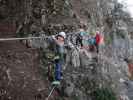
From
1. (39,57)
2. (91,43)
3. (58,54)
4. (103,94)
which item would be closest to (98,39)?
(91,43)

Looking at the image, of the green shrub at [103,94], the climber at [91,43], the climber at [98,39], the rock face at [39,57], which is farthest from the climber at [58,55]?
the climber at [91,43]

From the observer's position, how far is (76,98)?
296 inches

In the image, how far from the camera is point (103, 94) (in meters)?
8.05

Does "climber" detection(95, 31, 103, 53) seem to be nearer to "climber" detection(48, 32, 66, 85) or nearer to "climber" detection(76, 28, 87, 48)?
"climber" detection(76, 28, 87, 48)

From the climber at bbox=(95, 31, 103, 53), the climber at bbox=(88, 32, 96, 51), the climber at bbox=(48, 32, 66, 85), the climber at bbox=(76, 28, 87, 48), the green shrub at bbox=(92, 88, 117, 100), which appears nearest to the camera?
the climber at bbox=(48, 32, 66, 85)

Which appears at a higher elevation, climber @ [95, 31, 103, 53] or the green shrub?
climber @ [95, 31, 103, 53]

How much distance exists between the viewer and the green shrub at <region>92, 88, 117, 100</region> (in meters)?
7.93

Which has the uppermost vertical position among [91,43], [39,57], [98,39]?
[98,39]

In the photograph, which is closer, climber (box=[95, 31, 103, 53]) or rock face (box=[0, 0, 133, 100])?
rock face (box=[0, 0, 133, 100])

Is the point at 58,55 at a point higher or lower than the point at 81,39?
lower

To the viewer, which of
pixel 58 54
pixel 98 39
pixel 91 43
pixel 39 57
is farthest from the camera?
pixel 91 43

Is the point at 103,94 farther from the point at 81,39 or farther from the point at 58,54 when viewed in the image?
the point at 81,39

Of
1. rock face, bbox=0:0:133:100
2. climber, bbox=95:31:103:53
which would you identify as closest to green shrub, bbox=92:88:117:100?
rock face, bbox=0:0:133:100

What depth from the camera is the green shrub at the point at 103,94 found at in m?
7.93
